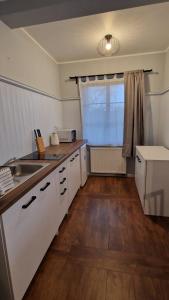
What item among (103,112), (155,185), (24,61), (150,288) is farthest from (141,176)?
(24,61)

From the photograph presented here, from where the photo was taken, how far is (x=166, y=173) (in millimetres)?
A: 2105

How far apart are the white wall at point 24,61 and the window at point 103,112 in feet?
2.54

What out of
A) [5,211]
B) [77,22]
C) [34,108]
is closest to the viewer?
[5,211]

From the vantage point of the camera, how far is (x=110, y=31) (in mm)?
2205

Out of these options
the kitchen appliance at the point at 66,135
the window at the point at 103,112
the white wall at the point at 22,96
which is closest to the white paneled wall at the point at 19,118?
the white wall at the point at 22,96

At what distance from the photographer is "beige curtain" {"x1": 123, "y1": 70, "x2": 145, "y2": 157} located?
3062 mm

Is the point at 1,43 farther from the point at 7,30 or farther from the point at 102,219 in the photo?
the point at 102,219

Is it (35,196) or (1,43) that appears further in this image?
(1,43)

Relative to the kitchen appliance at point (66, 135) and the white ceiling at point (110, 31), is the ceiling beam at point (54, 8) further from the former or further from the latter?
the kitchen appliance at point (66, 135)

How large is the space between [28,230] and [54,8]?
191cm

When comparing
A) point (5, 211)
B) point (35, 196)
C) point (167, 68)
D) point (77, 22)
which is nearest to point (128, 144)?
point (167, 68)

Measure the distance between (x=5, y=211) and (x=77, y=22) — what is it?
2168 mm

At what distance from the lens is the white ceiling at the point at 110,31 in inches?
73.8

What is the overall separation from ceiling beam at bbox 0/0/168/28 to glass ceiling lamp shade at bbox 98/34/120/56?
722 millimetres
